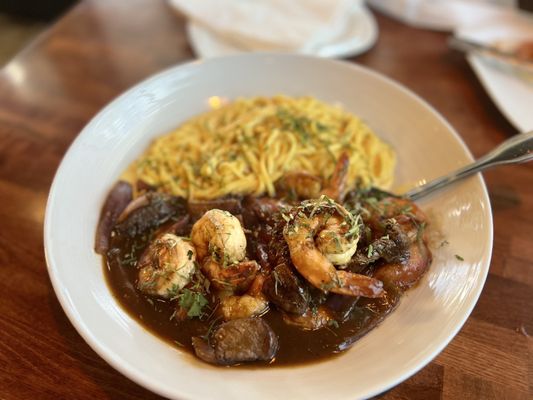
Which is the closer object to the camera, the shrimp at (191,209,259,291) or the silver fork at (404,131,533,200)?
the shrimp at (191,209,259,291)

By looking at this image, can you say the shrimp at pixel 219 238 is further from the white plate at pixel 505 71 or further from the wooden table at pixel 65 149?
the white plate at pixel 505 71

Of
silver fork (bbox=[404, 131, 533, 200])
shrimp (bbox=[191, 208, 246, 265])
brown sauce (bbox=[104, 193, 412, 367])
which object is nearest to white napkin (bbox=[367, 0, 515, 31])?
silver fork (bbox=[404, 131, 533, 200])

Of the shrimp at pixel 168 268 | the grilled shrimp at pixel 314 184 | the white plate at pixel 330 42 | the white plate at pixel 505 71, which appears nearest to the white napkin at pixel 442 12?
the white plate at pixel 505 71

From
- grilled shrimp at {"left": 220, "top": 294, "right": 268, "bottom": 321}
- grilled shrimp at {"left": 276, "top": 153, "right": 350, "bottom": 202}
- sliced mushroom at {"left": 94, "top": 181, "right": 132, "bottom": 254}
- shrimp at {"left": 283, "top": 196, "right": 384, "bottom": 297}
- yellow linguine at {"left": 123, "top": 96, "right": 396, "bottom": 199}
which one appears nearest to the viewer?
shrimp at {"left": 283, "top": 196, "right": 384, "bottom": 297}

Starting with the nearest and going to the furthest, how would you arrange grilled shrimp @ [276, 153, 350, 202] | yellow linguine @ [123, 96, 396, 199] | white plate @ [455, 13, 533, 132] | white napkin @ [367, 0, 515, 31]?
grilled shrimp @ [276, 153, 350, 202], yellow linguine @ [123, 96, 396, 199], white plate @ [455, 13, 533, 132], white napkin @ [367, 0, 515, 31]

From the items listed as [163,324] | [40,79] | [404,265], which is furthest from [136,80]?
[404,265]

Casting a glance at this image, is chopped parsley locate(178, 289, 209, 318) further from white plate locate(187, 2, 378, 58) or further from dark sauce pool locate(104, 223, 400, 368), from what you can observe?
white plate locate(187, 2, 378, 58)

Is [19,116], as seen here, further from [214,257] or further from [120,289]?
[214,257]
